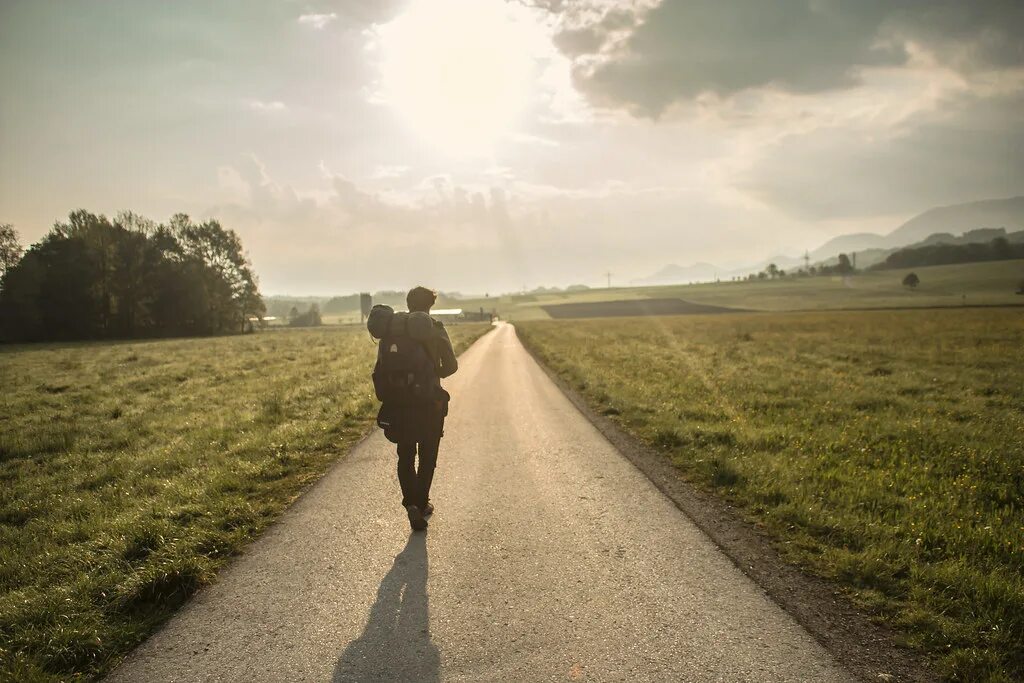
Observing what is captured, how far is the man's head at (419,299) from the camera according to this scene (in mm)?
6148

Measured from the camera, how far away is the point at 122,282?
55.1 meters

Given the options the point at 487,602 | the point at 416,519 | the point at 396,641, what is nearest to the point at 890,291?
the point at 416,519

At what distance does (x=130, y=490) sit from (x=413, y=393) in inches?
203

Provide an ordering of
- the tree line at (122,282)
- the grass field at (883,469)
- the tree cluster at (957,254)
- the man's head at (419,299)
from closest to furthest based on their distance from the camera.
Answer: the grass field at (883,469) < the man's head at (419,299) < the tree line at (122,282) < the tree cluster at (957,254)

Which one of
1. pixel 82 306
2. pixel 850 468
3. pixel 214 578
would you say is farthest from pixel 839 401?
pixel 82 306

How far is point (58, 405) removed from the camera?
14.9 meters

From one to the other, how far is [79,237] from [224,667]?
6596 cm

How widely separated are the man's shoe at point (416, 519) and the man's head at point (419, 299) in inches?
92.1

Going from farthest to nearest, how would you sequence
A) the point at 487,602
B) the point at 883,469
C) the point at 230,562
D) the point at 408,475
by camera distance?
the point at 883,469
the point at 408,475
the point at 230,562
the point at 487,602

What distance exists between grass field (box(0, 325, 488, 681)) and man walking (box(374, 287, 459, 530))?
1.94 m

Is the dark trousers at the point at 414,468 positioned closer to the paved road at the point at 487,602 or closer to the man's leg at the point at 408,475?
the man's leg at the point at 408,475

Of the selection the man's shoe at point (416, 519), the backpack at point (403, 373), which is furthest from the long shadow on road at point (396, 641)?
the backpack at point (403, 373)

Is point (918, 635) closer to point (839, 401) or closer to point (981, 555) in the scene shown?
point (981, 555)

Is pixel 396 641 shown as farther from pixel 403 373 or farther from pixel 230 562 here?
pixel 403 373
